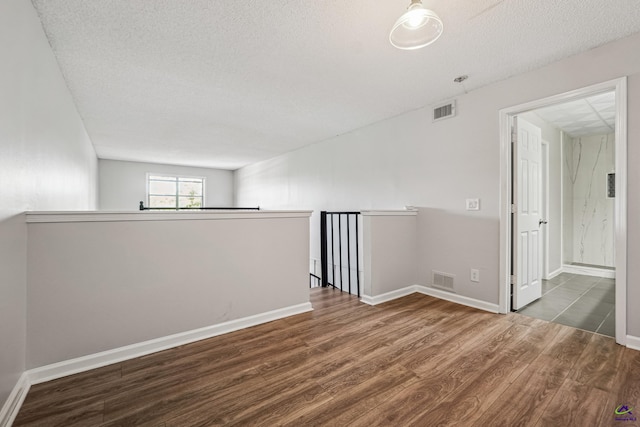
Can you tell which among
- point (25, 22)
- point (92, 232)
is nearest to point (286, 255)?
point (92, 232)

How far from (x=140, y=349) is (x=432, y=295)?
298cm

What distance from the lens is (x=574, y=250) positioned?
15.8 feet

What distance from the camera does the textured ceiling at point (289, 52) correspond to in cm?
183

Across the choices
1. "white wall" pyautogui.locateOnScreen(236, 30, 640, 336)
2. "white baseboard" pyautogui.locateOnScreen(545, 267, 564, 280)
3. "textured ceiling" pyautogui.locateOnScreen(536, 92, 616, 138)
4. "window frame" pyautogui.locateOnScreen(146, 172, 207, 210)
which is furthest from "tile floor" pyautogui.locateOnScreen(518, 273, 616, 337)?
"window frame" pyautogui.locateOnScreen(146, 172, 207, 210)

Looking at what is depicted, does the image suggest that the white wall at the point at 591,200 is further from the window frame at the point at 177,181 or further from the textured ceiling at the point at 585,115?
the window frame at the point at 177,181

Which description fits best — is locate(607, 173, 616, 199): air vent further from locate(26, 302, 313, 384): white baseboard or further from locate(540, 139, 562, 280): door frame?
locate(26, 302, 313, 384): white baseboard

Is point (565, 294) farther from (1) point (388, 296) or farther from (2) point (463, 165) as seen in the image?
(1) point (388, 296)

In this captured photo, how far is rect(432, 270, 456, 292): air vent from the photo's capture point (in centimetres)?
321

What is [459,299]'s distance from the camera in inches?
122

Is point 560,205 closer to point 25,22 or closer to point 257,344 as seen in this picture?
point 257,344

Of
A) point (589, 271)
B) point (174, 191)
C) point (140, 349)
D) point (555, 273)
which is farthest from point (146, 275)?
point (174, 191)

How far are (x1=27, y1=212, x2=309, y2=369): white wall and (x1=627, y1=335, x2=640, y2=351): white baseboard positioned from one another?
2655 millimetres

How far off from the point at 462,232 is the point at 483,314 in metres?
0.86

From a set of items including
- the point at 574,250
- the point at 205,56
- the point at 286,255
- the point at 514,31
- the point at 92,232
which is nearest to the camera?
the point at 92,232
